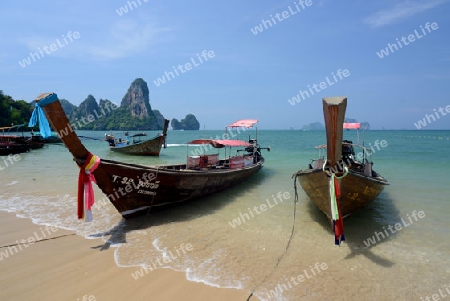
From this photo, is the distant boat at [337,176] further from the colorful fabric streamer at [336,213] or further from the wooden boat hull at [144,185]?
the wooden boat hull at [144,185]

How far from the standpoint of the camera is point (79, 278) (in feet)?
13.6

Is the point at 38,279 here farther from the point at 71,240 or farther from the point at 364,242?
the point at 364,242

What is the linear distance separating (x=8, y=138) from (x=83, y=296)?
1157 inches

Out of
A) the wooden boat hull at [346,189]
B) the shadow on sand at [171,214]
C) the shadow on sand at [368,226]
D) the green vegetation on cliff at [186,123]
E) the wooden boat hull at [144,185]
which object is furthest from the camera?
the green vegetation on cliff at [186,123]

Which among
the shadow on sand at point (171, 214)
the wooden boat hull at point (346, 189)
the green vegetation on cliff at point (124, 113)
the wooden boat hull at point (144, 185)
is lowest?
the wooden boat hull at point (346, 189)

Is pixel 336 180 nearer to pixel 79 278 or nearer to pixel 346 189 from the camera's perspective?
pixel 346 189

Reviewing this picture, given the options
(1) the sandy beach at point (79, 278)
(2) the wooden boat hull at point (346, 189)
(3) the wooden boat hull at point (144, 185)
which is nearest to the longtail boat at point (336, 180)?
(2) the wooden boat hull at point (346, 189)

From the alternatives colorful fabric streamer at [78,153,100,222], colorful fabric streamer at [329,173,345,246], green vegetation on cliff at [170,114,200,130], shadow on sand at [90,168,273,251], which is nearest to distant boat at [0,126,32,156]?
shadow on sand at [90,168,273,251]

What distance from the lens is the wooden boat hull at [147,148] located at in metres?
24.0

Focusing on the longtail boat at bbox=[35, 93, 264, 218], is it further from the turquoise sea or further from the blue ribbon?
the turquoise sea

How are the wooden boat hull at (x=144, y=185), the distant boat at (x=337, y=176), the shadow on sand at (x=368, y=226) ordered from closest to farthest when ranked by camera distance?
the distant boat at (x=337, y=176) → the shadow on sand at (x=368, y=226) → the wooden boat hull at (x=144, y=185)

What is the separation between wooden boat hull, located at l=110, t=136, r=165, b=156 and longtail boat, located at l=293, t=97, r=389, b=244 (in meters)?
18.8

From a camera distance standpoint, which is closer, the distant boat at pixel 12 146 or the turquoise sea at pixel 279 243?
the turquoise sea at pixel 279 243

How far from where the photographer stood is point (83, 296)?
12.2 feet
